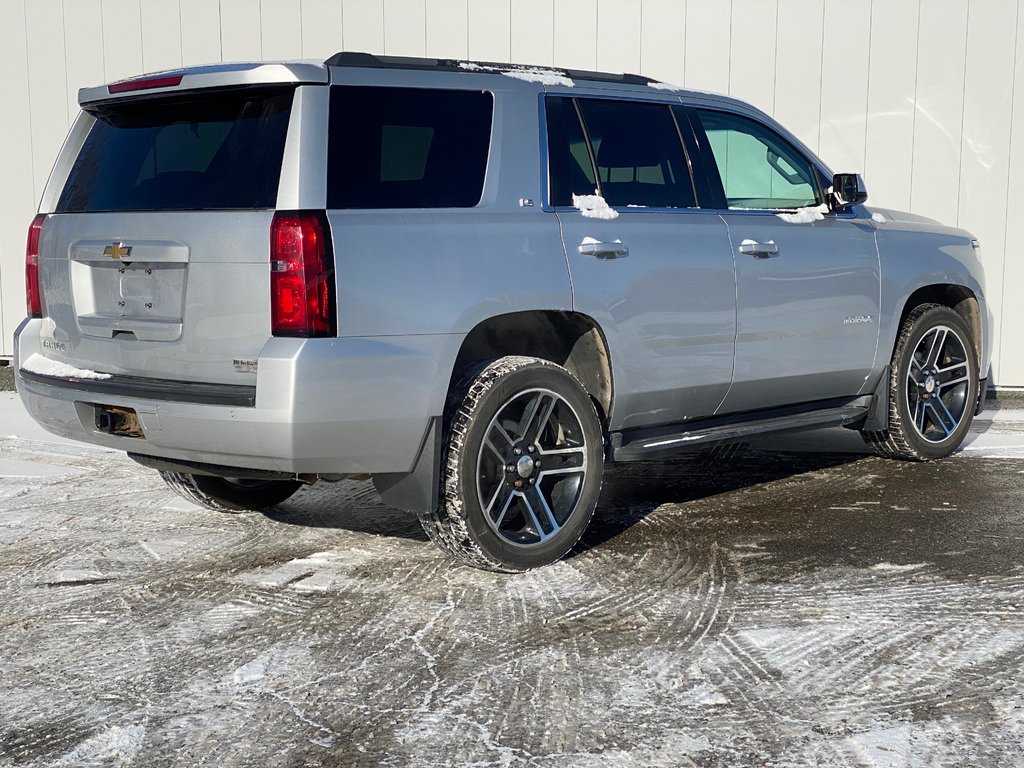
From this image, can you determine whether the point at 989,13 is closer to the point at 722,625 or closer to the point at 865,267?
the point at 865,267

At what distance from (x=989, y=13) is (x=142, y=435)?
7.15m

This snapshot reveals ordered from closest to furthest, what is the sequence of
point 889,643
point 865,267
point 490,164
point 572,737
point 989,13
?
point 572,737
point 889,643
point 490,164
point 865,267
point 989,13

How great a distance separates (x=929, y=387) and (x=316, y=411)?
4.03 m

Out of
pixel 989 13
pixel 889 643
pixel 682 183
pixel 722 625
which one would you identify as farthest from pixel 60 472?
pixel 989 13

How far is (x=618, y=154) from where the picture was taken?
530 cm

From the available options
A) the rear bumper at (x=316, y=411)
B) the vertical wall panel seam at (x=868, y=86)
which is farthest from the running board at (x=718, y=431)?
the vertical wall panel seam at (x=868, y=86)

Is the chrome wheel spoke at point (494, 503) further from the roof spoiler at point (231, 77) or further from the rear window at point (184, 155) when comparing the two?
the roof spoiler at point (231, 77)

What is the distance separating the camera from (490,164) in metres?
4.74

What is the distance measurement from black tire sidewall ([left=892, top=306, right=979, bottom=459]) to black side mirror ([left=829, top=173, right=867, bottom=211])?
2.84 ft

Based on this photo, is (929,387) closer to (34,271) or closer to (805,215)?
(805,215)

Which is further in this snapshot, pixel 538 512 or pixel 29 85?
pixel 29 85

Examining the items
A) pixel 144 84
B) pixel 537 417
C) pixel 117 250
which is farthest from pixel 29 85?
pixel 537 417

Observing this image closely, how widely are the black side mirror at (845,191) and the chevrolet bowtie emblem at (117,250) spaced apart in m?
3.48

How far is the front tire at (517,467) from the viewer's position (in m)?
4.52
